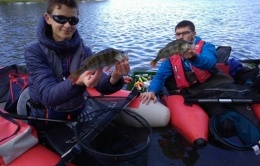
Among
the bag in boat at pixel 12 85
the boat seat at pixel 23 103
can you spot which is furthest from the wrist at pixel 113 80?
the bag in boat at pixel 12 85

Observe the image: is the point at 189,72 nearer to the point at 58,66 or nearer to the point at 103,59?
the point at 58,66

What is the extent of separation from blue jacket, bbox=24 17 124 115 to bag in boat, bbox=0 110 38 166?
1.30 feet

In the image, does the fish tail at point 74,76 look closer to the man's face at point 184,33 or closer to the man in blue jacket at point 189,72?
the man in blue jacket at point 189,72

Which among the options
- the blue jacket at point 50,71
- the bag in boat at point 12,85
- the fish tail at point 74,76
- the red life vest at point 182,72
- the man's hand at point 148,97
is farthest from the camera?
the red life vest at point 182,72

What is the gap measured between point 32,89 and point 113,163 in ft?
4.77

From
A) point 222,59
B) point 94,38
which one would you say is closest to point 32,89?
point 222,59

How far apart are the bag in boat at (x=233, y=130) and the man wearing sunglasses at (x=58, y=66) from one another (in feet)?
6.64

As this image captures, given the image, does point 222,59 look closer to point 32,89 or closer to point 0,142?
point 32,89

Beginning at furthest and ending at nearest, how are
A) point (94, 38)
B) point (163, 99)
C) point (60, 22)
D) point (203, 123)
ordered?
point (94, 38) < point (163, 99) < point (203, 123) < point (60, 22)

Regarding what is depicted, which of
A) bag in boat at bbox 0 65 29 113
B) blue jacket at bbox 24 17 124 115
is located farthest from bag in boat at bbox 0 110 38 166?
Answer: bag in boat at bbox 0 65 29 113

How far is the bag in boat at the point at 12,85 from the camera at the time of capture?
12.9ft

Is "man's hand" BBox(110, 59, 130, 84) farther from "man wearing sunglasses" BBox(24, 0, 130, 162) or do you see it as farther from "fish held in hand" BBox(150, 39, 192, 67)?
"fish held in hand" BBox(150, 39, 192, 67)

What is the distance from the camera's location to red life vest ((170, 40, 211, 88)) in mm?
5203

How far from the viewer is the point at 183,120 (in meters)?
4.61
